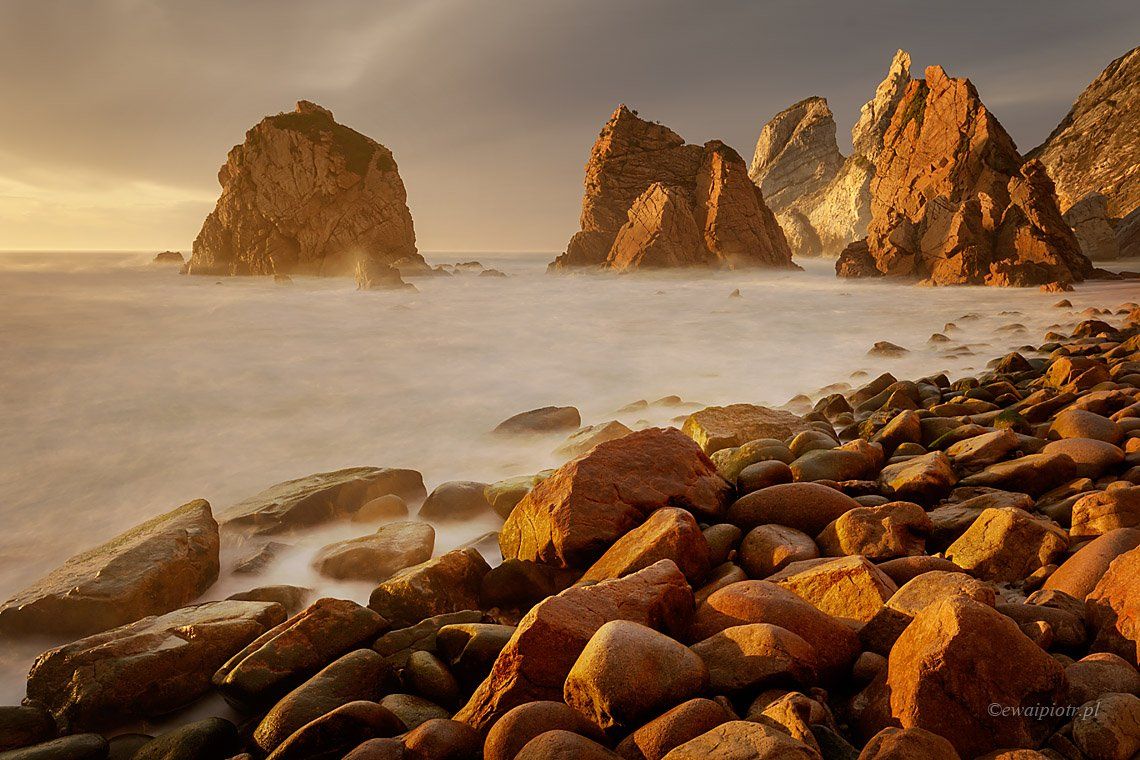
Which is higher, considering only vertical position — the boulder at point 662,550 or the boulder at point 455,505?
the boulder at point 662,550

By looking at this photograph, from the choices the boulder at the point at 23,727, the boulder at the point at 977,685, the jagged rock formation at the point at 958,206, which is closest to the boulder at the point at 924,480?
the boulder at the point at 977,685

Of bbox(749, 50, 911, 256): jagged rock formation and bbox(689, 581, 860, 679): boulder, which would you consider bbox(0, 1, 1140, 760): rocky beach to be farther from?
bbox(749, 50, 911, 256): jagged rock formation

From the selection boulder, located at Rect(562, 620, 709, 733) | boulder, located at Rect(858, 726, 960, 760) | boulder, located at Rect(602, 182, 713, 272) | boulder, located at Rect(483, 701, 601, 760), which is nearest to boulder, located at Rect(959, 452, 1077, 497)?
boulder, located at Rect(858, 726, 960, 760)

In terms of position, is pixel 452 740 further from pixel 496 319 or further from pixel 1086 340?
pixel 496 319

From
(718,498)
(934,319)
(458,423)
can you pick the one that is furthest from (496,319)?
(718,498)

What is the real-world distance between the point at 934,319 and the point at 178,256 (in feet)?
288

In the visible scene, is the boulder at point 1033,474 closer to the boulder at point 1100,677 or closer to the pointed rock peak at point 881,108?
the boulder at point 1100,677

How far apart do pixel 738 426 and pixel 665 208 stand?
4441 centimetres

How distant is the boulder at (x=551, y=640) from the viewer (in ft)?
7.86

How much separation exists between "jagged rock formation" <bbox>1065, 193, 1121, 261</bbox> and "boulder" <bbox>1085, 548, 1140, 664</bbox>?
49.0 m

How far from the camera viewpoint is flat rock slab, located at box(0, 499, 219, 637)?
4098 millimetres

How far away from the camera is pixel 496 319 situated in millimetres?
23672

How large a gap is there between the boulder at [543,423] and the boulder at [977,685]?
696cm

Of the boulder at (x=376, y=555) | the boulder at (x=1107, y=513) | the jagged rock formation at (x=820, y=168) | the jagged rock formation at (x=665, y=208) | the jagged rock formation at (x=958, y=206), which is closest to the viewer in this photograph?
the boulder at (x=1107, y=513)
